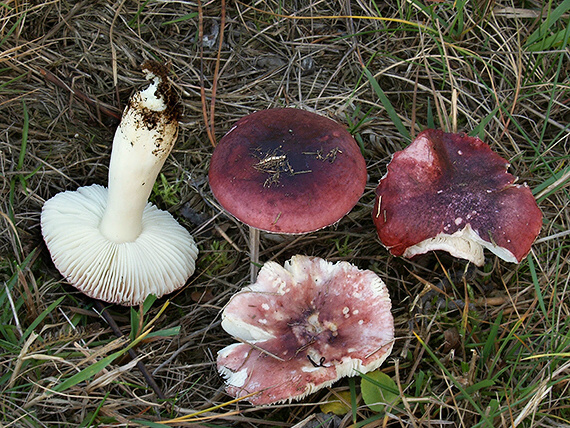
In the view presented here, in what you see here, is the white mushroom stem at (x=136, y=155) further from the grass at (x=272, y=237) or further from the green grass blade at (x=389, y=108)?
the green grass blade at (x=389, y=108)

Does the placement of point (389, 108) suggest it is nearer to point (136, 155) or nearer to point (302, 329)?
point (302, 329)

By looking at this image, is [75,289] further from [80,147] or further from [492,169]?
[492,169]

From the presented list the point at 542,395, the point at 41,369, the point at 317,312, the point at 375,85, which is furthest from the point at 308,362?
the point at 375,85

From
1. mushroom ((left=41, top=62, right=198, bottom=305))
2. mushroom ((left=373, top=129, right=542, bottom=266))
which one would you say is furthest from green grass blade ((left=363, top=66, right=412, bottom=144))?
mushroom ((left=41, top=62, right=198, bottom=305))

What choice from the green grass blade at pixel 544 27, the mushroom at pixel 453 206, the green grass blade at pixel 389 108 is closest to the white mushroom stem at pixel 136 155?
the mushroom at pixel 453 206

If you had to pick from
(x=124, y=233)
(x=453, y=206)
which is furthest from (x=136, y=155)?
(x=453, y=206)

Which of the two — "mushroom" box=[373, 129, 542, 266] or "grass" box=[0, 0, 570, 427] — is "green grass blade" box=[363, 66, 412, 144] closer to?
"grass" box=[0, 0, 570, 427]

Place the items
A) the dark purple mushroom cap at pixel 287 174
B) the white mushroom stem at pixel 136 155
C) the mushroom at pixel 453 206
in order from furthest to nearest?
the mushroom at pixel 453 206 → the dark purple mushroom cap at pixel 287 174 → the white mushroom stem at pixel 136 155
